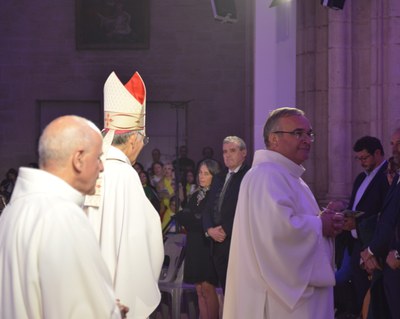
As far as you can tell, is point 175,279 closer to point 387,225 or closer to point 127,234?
point 387,225

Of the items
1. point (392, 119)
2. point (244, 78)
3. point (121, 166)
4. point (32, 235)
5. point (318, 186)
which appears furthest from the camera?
point (244, 78)

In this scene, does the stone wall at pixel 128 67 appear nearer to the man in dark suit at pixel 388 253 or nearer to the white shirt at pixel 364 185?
the white shirt at pixel 364 185

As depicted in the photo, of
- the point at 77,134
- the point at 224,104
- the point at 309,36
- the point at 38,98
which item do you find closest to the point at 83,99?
the point at 38,98

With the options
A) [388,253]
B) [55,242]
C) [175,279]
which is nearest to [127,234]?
[55,242]

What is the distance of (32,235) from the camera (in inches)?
120

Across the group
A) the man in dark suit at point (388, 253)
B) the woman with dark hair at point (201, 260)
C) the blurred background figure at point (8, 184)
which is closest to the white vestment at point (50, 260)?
the man in dark suit at point (388, 253)

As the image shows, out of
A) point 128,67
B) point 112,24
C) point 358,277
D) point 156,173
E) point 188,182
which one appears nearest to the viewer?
point 358,277

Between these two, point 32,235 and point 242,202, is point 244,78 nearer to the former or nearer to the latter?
point 242,202

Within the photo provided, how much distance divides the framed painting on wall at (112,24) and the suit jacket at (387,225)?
14553 mm

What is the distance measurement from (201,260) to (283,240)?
381cm

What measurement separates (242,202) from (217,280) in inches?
148

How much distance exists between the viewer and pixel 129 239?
4.70 m

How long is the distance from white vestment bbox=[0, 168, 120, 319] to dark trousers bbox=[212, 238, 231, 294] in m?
5.20

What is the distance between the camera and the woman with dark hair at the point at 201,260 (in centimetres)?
872
